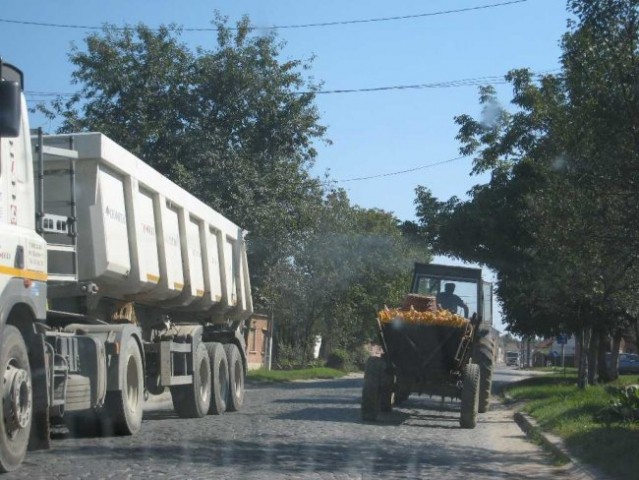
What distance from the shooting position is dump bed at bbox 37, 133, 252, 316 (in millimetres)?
11336

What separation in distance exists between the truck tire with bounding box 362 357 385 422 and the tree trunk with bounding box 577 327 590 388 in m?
9.25

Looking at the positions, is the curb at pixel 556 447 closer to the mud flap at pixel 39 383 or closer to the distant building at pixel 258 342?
the mud flap at pixel 39 383

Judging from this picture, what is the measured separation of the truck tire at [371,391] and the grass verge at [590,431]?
2.56 metres

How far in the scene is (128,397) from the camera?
12273 mm

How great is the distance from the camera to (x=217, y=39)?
1156 inches

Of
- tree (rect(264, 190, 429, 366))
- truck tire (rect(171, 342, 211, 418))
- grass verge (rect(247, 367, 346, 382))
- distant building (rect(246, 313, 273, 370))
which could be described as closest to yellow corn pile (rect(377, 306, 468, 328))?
truck tire (rect(171, 342, 211, 418))

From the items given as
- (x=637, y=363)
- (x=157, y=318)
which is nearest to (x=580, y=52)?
(x=157, y=318)

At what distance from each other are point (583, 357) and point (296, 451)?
14873mm

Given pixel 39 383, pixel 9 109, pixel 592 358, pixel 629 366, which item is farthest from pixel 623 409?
pixel 629 366

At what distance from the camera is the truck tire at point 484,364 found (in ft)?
58.0

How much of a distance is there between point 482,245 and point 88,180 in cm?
2002

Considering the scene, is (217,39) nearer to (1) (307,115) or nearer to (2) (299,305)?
(1) (307,115)

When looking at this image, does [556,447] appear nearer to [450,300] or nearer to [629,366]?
[450,300]

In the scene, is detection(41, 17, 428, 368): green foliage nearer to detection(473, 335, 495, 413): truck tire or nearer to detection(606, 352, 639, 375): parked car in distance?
detection(473, 335, 495, 413): truck tire
